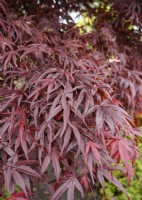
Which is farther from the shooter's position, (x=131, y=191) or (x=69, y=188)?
(x=131, y=191)

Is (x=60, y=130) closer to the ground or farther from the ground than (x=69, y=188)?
farther from the ground

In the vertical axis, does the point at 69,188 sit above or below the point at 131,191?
above

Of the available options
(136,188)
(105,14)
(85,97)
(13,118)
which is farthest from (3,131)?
(136,188)

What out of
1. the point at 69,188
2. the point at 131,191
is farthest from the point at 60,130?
the point at 131,191

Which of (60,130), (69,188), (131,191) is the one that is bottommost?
(131,191)

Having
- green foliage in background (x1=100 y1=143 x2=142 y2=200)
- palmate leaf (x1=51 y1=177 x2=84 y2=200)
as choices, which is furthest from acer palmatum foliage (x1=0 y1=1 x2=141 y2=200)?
green foliage in background (x1=100 y1=143 x2=142 y2=200)

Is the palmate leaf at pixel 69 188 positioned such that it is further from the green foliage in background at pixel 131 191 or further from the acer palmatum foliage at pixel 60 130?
the green foliage in background at pixel 131 191

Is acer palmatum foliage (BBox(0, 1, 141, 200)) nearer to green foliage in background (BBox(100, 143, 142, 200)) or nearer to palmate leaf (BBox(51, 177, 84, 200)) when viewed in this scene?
palmate leaf (BBox(51, 177, 84, 200))

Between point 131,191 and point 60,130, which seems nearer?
point 60,130

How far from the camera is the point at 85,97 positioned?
56.2 inches

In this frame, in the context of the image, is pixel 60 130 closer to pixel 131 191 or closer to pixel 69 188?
pixel 69 188

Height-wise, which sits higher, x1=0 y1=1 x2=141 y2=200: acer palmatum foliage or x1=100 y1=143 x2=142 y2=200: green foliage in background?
x1=0 y1=1 x2=141 y2=200: acer palmatum foliage

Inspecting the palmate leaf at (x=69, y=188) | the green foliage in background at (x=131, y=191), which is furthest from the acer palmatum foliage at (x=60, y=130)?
the green foliage in background at (x=131, y=191)

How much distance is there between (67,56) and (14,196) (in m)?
0.86
